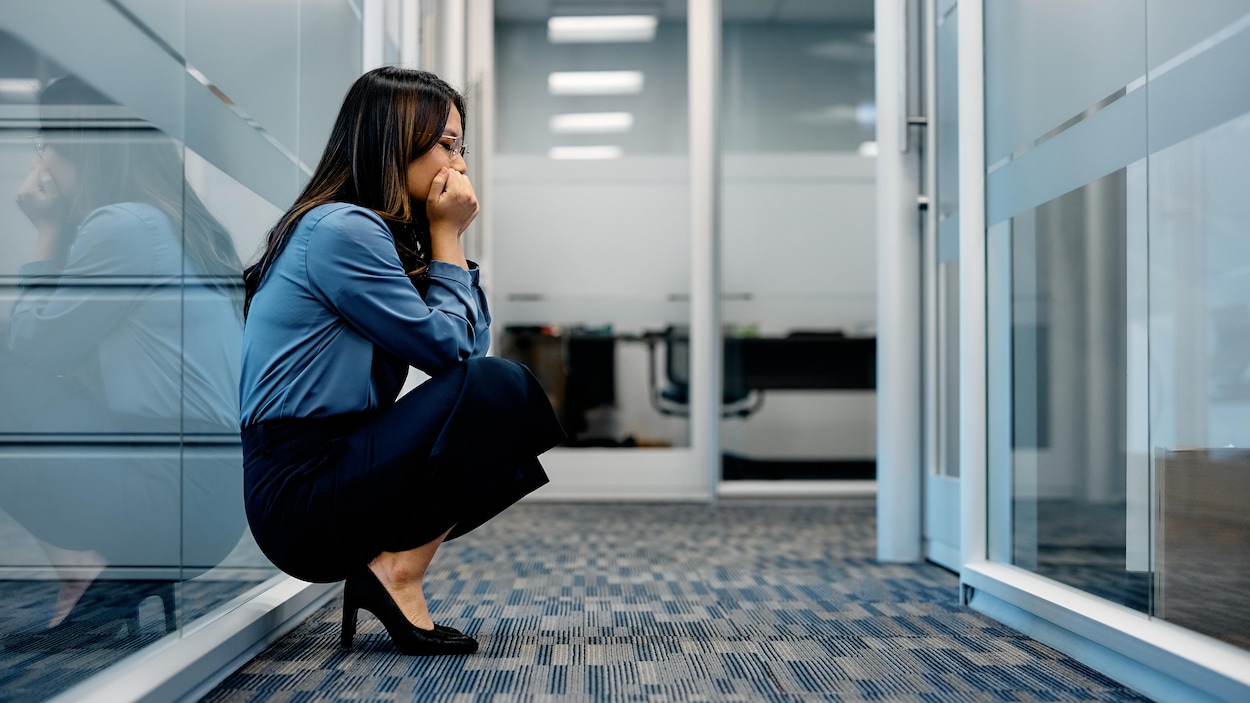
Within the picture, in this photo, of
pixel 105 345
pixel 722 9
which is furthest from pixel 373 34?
pixel 722 9

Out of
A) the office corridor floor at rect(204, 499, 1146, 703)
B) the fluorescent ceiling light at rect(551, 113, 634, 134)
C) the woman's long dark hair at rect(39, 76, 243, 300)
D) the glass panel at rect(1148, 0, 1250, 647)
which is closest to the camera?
the woman's long dark hair at rect(39, 76, 243, 300)

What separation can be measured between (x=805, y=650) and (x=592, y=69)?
2.99m

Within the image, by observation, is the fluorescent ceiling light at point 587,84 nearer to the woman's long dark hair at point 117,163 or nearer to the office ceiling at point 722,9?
the office ceiling at point 722,9

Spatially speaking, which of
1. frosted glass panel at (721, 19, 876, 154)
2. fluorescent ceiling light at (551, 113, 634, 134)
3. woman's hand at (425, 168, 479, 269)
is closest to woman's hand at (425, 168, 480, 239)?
woman's hand at (425, 168, 479, 269)

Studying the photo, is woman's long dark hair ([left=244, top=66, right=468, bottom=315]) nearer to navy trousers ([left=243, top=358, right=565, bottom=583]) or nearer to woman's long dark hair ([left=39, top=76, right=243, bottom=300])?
woman's long dark hair ([left=39, top=76, right=243, bottom=300])

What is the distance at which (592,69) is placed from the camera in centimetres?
398

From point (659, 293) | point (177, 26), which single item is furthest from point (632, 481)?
point (177, 26)

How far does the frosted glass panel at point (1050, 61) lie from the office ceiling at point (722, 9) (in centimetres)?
223

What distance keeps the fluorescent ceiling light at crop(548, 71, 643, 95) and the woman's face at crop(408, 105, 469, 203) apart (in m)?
2.57

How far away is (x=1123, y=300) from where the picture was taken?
4.58 feet

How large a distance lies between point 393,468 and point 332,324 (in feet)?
0.69

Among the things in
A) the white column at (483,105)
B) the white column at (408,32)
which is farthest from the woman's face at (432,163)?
the white column at (483,105)

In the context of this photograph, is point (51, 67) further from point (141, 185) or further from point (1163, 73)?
point (1163, 73)

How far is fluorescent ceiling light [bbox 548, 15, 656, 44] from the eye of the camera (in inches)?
157
